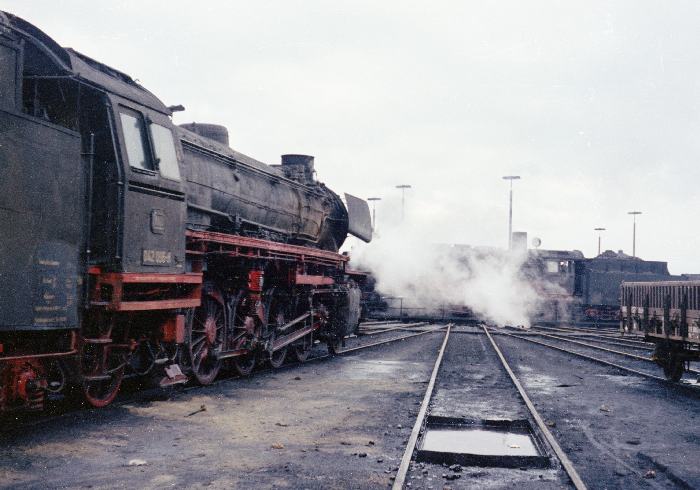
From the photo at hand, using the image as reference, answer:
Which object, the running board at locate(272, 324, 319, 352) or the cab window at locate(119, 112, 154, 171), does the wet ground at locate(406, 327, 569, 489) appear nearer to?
the running board at locate(272, 324, 319, 352)

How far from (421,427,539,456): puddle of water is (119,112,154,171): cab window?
445 centimetres

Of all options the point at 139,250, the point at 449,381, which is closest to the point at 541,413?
the point at 449,381

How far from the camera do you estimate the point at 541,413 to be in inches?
334

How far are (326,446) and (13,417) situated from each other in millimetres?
3269

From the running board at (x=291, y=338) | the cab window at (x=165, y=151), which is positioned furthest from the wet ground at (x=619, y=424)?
the cab window at (x=165, y=151)

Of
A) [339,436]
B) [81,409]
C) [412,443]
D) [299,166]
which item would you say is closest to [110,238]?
[81,409]

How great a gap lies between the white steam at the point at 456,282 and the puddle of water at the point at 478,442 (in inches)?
960

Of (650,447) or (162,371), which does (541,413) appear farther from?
(162,371)

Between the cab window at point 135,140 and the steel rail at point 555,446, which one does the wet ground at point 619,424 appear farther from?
the cab window at point 135,140

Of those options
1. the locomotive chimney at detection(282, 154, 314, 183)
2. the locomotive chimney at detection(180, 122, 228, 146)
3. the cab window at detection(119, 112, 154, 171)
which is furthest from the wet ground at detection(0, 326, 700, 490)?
the locomotive chimney at detection(282, 154, 314, 183)

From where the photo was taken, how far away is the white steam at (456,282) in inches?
1298

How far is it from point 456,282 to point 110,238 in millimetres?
27522

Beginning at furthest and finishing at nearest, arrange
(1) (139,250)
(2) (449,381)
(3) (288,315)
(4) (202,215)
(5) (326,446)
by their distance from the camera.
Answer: (3) (288,315) → (2) (449,381) → (4) (202,215) → (1) (139,250) → (5) (326,446)

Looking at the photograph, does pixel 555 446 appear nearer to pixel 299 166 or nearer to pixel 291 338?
pixel 291 338
